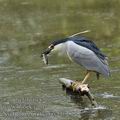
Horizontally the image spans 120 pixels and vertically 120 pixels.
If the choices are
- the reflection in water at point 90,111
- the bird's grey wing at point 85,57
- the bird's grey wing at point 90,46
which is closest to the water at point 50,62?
the reflection in water at point 90,111

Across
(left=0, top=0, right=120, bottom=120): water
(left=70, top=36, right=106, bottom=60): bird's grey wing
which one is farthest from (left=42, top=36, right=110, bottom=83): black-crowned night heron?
(left=0, top=0, right=120, bottom=120): water

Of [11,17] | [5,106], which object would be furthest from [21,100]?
[11,17]

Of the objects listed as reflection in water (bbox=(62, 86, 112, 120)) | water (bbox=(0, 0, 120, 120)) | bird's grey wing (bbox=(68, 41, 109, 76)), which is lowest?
water (bbox=(0, 0, 120, 120))

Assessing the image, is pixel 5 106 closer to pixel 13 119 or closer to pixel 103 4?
pixel 13 119

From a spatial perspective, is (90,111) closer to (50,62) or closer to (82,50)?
(82,50)

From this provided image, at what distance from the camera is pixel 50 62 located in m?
12.2

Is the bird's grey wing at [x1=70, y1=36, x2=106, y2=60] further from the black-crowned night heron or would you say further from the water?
the water

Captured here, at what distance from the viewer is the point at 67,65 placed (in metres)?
11.7

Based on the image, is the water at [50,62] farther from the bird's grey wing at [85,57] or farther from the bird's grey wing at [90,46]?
the bird's grey wing at [90,46]

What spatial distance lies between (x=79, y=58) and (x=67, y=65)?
244 cm

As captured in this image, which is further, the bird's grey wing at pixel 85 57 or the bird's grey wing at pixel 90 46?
the bird's grey wing at pixel 90 46

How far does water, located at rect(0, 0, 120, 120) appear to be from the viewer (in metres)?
8.45

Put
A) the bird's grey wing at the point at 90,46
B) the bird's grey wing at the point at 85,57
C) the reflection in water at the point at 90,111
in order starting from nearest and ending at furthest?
the reflection in water at the point at 90,111 → the bird's grey wing at the point at 85,57 → the bird's grey wing at the point at 90,46

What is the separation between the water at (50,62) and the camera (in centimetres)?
845
